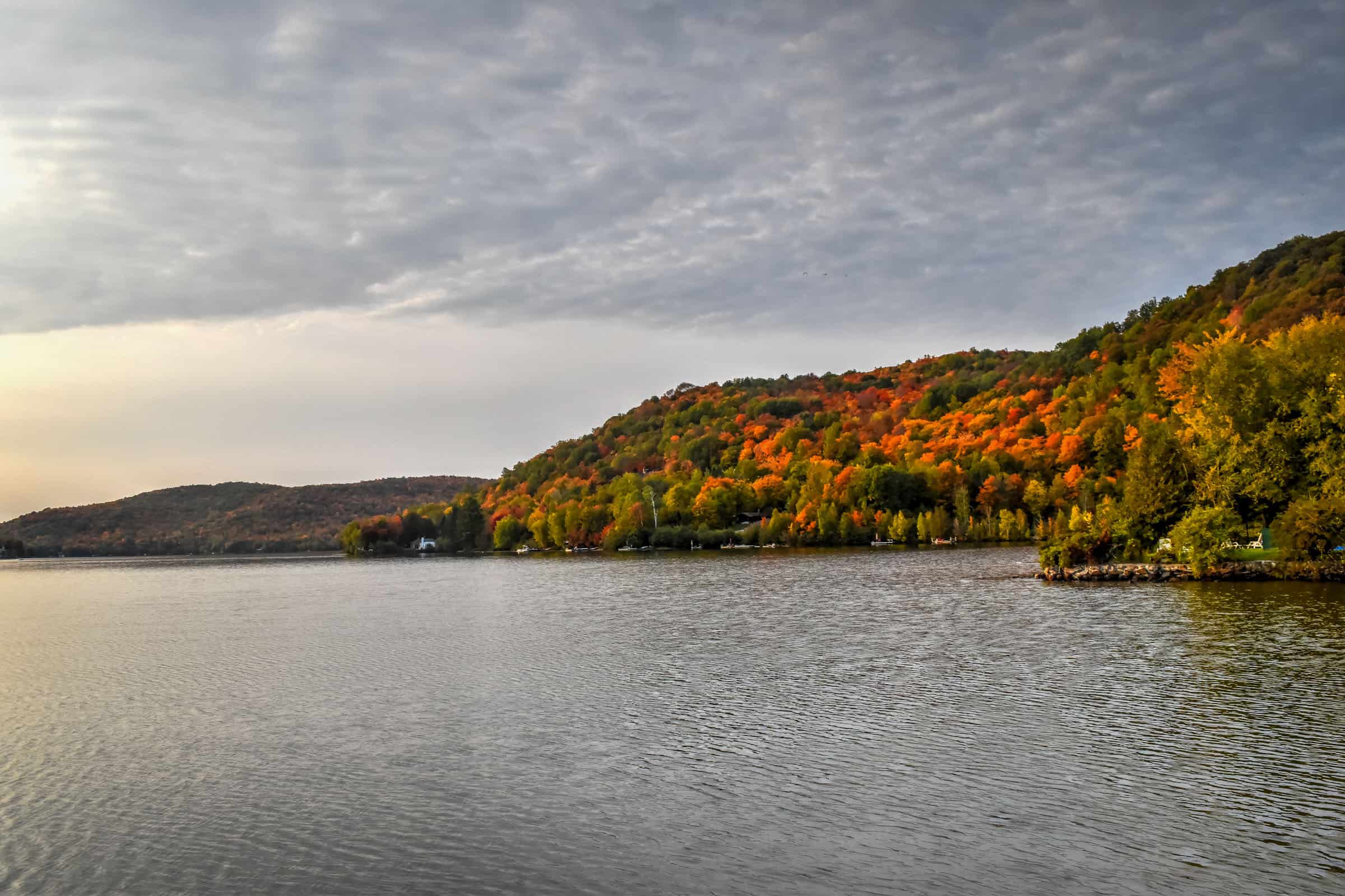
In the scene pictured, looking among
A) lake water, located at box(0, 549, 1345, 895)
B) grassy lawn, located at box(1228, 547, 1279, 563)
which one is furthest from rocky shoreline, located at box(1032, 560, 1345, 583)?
lake water, located at box(0, 549, 1345, 895)

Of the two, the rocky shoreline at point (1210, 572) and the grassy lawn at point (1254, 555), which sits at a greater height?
the grassy lawn at point (1254, 555)

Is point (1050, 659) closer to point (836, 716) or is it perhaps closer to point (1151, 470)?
point (836, 716)

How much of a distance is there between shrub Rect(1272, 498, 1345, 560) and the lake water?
6.26m

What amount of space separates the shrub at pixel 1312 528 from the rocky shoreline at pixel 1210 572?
74 cm

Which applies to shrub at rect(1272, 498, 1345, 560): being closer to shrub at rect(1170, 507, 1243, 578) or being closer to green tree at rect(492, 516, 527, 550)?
shrub at rect(1170, 507, 1243, 578)

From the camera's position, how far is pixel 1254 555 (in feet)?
184

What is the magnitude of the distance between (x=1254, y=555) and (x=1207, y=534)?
6.27m

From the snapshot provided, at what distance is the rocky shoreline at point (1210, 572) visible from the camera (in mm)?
49000

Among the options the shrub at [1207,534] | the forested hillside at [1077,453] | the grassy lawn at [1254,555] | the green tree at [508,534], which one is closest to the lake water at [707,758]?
the shrub at [1207,534]

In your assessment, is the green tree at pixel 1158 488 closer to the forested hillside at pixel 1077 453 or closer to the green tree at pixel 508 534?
the forested hillside at pixel 1077 453

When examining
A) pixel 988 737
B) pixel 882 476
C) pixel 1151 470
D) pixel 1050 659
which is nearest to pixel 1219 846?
pixel 988 737

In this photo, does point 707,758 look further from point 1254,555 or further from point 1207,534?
point 1254,555

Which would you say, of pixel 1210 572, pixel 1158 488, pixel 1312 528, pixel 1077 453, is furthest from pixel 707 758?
pixel 1077 453

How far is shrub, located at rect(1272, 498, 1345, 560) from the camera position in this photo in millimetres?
47219
